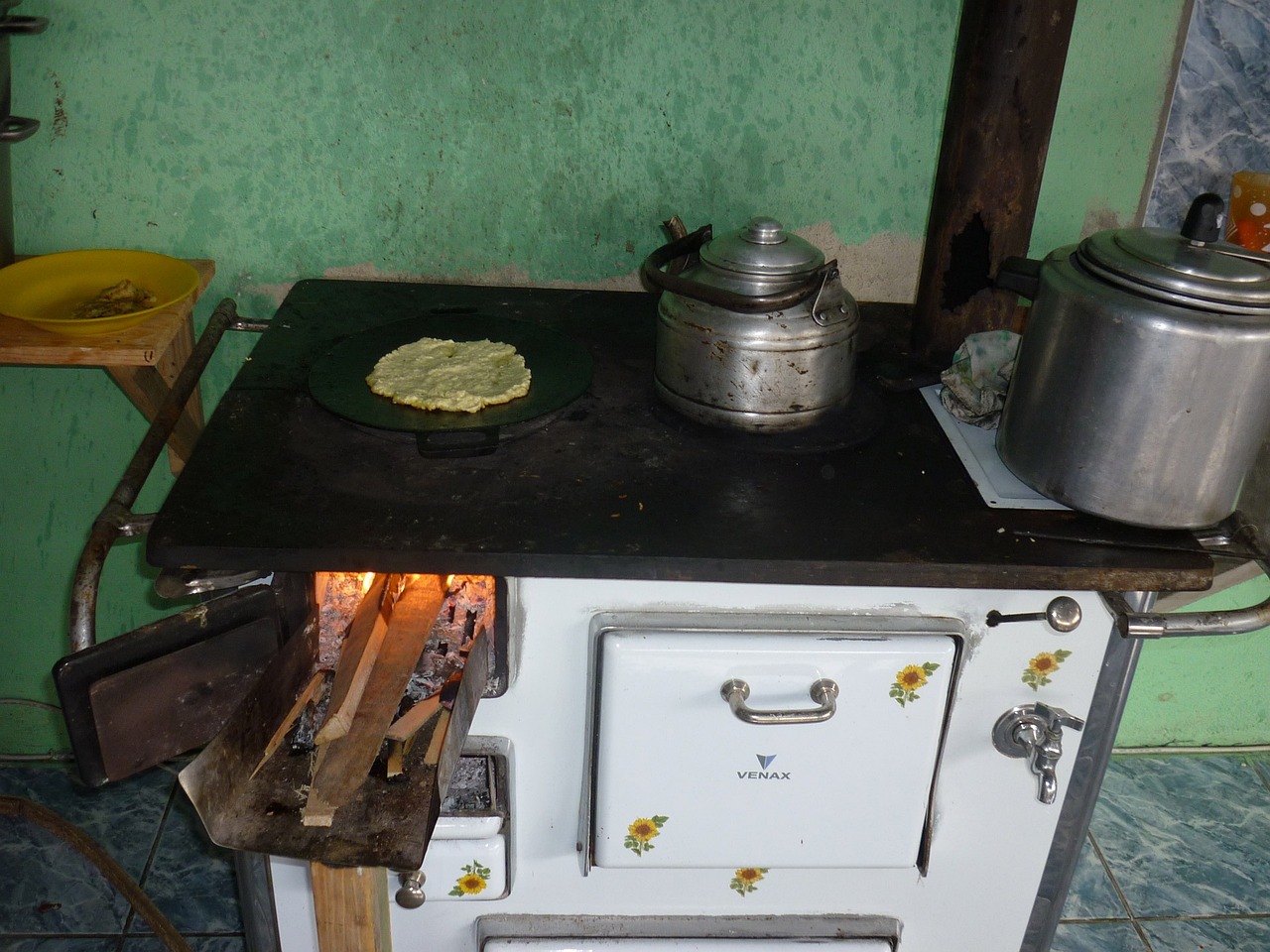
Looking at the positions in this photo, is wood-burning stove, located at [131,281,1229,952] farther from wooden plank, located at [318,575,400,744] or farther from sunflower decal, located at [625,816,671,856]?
wooden plank, located at [318,575,400,744]

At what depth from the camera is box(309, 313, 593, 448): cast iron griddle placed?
159 cm

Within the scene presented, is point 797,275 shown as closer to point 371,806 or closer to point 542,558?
point 542,558

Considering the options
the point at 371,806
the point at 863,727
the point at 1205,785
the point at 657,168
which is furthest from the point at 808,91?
the point at 1205,785

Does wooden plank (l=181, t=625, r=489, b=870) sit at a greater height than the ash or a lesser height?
greater

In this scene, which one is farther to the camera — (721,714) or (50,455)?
(50,455)

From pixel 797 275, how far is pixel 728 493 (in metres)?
0.34

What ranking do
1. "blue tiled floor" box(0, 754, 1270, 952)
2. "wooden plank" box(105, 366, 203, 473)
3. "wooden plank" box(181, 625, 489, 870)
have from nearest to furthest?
"wooden plank" box(181, 625, 489, 870) < "wooden plank" box(105, 366, 203, 473) < "blue tiled floor" box(0, 754, 1270, 952)

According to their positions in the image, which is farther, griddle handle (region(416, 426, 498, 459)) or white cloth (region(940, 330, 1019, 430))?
white cloth (region(940, 330, 1019, 430))

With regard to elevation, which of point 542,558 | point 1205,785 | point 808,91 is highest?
point 808,91

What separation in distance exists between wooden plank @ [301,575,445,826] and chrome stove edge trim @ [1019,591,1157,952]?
37.1 inches

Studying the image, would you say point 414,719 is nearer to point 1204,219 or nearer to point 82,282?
point 82,282

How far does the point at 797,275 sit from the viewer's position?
5.24 feet

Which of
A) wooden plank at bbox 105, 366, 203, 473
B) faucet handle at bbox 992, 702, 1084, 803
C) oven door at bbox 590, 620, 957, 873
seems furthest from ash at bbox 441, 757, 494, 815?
faucet handle at bbox 992, 702, 1084, 803

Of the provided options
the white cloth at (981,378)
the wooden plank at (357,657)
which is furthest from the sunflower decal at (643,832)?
the white cloth at (981,378)
